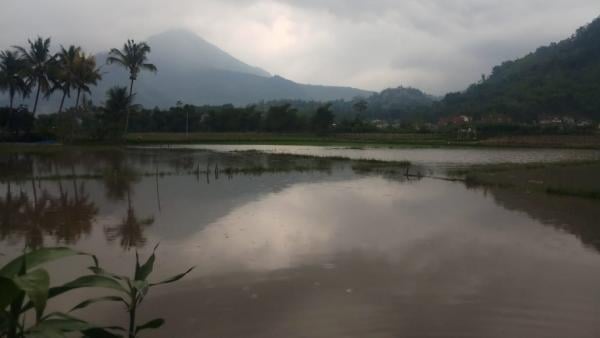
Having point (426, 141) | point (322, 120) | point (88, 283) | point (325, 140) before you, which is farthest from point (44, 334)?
point (322, 120)

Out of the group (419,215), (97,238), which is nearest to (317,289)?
(97,238)

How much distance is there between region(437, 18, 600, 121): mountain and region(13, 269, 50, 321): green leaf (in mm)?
73968

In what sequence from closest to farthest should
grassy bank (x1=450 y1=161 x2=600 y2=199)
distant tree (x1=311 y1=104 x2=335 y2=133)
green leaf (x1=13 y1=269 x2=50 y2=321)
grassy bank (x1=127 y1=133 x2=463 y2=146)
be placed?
green leaf (x1=13 y1=269 x2=50 y2=321)
grassy bank (x1=450 y1=161 x2=600 y2=199)
grassy bank (x1=127 y1=133 x2=463 y2=146)
distant tree (x1=311 y1=104 x2=335 y2=133)

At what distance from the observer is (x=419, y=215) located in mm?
10047

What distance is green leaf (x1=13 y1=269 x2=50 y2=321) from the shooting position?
116 cm

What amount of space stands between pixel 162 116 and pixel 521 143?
1478 inches

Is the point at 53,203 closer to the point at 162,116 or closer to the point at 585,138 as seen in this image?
the point at 585,138

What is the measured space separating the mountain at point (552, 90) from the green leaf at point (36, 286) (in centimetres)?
7397

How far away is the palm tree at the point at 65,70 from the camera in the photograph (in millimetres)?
33219

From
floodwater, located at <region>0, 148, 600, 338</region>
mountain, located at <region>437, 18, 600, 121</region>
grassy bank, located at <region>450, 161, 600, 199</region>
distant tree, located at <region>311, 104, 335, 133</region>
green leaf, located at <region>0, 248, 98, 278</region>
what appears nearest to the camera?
green leaf, located at <region>0, 248, 98, 278</region>

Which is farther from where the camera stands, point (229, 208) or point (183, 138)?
point (183, 138)

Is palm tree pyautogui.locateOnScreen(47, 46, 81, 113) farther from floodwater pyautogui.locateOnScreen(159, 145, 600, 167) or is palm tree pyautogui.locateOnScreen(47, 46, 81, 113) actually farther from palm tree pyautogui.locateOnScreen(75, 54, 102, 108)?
floodwater pyautogui.locateOnScreen(159, 145, 600, 167)

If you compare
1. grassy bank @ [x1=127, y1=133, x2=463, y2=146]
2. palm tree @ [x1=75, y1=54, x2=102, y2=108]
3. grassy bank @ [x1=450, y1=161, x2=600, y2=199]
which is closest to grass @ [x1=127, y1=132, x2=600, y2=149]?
grassy bank @ [x1=127, y1=133, x2=463, y2=146]

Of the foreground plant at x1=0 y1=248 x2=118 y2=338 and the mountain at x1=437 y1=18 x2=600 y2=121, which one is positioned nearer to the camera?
the foreground plant at x1=0 y1=248 x2=118 y2=338
